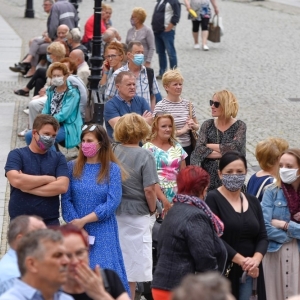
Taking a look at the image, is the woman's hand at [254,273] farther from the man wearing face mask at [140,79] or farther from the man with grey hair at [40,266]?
the man wearing face mask at [140,79]

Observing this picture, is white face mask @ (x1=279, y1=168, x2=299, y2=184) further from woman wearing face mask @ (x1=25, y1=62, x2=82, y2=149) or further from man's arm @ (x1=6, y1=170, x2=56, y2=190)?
woman wearing face mask @ (x1=25, y1=62, x2=82, y2=149)

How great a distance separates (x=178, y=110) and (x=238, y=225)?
129 inches

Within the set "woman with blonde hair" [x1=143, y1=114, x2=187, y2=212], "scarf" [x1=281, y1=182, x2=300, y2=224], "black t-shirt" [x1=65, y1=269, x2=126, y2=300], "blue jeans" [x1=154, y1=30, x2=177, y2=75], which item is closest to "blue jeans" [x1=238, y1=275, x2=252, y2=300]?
"scarf" [x1=281, y1=182, x2=300, y2=224]

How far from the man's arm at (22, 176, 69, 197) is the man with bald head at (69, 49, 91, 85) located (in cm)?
622

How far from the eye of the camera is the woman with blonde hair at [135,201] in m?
8.12

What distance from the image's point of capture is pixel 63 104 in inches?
469

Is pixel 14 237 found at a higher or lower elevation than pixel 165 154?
higher

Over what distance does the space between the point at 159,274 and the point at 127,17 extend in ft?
77.2

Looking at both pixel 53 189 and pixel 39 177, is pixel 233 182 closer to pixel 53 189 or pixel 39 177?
pixel 53 189

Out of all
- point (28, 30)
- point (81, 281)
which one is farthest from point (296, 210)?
point (28, 30)

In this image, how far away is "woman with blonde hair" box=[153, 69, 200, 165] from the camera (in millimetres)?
10094

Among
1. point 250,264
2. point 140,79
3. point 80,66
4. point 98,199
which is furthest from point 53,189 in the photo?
point 80,66

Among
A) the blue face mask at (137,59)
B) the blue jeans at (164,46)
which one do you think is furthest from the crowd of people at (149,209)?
the blue jeans at (164,46)

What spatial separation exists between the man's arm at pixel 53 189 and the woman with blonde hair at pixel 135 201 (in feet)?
2.09
